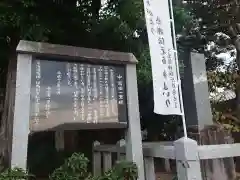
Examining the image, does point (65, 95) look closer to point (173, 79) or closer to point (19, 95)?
point (19, 95)

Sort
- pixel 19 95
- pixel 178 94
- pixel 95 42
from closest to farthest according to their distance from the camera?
1. pixel 19 95
2. pixel 178 94
3. pixel 95 42

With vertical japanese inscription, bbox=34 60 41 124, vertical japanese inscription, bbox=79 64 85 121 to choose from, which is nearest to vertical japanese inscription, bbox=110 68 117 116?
vertical japanese inscription, bbox=79 64 85 121

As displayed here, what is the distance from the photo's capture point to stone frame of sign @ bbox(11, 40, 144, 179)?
121 inches

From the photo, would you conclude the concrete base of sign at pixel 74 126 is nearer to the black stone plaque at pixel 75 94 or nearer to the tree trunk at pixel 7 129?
the black stone plaque at pixel 75 94

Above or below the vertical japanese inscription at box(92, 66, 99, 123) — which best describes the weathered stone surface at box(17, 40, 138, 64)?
above

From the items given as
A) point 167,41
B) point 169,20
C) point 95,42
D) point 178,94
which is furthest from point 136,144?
point 95,42

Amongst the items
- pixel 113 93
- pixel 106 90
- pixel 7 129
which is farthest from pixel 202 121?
pixel 7 129

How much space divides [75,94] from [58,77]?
32 centimetres

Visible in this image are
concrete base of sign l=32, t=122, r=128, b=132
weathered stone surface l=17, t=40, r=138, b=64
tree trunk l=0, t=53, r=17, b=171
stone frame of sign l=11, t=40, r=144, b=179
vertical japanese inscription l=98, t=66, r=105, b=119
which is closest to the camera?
stone frame of sign l=11, t=40, r=144, b=179

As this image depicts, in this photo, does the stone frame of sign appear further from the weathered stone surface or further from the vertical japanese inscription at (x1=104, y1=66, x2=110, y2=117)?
the vertical japanese inscription at (x1=104, y1=66, x2=110, y2=117)

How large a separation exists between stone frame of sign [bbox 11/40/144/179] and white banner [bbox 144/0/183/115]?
57 centimetres

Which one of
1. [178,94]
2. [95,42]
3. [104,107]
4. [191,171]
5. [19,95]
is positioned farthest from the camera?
[95,42]

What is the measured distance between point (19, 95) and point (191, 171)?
216 cm

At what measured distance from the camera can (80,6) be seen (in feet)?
18.3
